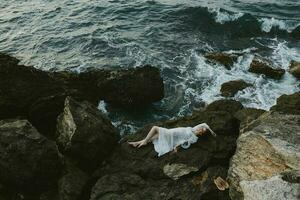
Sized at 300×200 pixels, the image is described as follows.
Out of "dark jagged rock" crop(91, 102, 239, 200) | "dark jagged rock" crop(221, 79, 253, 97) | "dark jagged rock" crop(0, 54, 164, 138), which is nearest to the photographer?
"dark jagged rock" crop(91, 102, 239, 200)

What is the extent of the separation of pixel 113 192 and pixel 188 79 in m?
10.8

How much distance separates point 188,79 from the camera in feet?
69.4

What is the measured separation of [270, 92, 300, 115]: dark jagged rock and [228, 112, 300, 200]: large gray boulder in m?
1.41

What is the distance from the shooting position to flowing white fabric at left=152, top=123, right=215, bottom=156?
12.7 m

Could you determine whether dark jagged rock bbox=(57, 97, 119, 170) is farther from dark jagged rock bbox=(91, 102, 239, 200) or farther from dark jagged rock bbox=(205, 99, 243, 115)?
dark jagged rock bbox=(205, 99, 243, 115)

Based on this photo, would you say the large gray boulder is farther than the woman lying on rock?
No

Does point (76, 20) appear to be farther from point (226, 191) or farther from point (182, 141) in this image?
point (226, 191)

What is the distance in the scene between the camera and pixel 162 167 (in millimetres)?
12125

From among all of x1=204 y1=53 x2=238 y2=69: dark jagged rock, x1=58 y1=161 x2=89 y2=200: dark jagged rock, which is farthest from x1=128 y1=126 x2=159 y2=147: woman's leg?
x1=204 y1=53 x2=238 y2=69: dark jagged rock

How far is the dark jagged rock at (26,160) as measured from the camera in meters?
11.5

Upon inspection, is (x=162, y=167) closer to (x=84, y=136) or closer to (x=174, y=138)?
(x=174, y=138)

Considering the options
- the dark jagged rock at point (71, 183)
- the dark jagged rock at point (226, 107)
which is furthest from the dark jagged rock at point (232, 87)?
the dark jagged rock at point (71, 183)

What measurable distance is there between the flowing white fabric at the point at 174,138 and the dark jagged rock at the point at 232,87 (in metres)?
6.68

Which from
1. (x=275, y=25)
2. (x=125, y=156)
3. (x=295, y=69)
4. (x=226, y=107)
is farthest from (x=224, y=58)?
(x=125, y=156)
